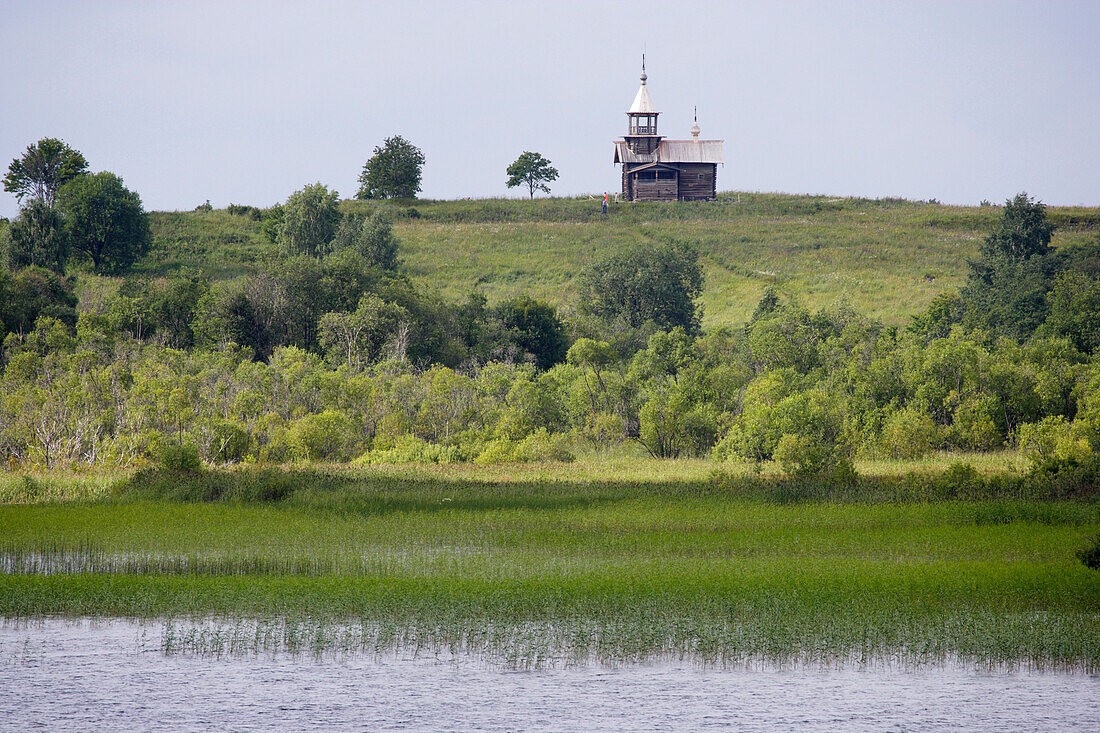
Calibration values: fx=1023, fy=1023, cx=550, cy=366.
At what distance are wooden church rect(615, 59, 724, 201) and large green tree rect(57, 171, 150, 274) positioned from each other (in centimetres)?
5057

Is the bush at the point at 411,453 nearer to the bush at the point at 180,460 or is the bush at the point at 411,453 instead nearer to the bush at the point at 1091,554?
the bush at the point at 180,460

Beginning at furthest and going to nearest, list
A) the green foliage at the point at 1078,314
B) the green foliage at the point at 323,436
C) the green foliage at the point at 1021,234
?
the green foliage at the point at 1021,234
the green foliage at the point at 1078,314
the green foliage at the point at 323,436

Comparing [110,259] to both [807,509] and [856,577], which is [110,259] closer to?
[807,509]

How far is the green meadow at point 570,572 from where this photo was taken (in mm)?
17969

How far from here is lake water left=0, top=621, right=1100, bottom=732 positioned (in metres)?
15.0

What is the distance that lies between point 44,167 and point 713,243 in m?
61.6

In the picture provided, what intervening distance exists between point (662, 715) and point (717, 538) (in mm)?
10981

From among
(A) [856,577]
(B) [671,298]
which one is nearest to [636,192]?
(B) [671,298]

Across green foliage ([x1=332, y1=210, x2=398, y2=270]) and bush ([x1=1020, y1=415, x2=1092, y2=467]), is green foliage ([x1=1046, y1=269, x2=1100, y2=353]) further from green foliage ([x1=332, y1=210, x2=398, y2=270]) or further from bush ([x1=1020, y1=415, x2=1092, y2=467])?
green foliage ([x1=332, y1=210, x2=398, y2=270])

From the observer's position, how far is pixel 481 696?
52.2 ft

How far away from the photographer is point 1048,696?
15828 mm

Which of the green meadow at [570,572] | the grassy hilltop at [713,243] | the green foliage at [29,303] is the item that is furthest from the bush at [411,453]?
the grassy hilltop at [713,243]

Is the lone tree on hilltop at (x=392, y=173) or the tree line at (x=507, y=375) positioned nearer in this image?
the tree line at (x=507, y=375)

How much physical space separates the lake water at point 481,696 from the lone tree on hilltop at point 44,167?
8633cm
